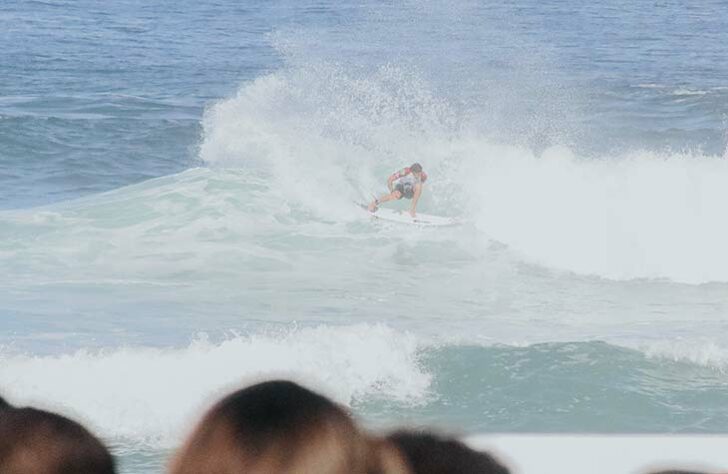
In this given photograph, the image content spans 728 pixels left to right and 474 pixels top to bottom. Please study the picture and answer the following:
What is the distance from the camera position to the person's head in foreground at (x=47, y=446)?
3.89 feet

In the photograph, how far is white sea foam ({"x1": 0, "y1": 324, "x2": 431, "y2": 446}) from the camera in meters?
8.34

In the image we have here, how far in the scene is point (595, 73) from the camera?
36344mm

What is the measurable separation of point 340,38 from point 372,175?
66.2ft

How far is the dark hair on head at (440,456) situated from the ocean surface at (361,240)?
0.40 ft

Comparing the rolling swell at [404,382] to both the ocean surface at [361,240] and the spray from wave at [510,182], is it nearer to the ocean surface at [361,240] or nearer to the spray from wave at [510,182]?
the ocean surface at [361,240]

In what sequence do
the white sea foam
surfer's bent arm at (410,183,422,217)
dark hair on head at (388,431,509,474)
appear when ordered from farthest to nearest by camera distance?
surfer's bent arm at (410,183,422,217)
the white sea foam
dark hair on head at (388,431,509,474)

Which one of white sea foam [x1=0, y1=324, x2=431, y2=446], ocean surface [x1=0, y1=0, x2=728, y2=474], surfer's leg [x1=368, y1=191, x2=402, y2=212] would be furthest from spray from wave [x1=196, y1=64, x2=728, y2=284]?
white sea foam [x1=0, y1=324, x2=431, y2=446]

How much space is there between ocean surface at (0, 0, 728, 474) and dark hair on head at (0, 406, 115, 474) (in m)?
0.12

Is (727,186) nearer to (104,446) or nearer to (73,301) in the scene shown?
(73,301)

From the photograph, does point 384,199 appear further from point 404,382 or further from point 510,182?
point 404,382

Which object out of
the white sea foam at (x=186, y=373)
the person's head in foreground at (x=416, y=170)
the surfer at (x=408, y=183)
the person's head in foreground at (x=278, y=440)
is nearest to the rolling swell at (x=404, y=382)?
the white sea foam at (x=186, y=373)

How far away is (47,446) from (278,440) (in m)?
0.26

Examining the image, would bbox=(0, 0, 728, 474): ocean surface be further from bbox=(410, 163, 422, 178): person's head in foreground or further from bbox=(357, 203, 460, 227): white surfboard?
bbox=(410, 163, 422, 178): person's head in foreground

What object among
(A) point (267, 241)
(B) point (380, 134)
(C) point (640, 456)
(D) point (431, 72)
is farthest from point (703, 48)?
(C) point (640, 456)
